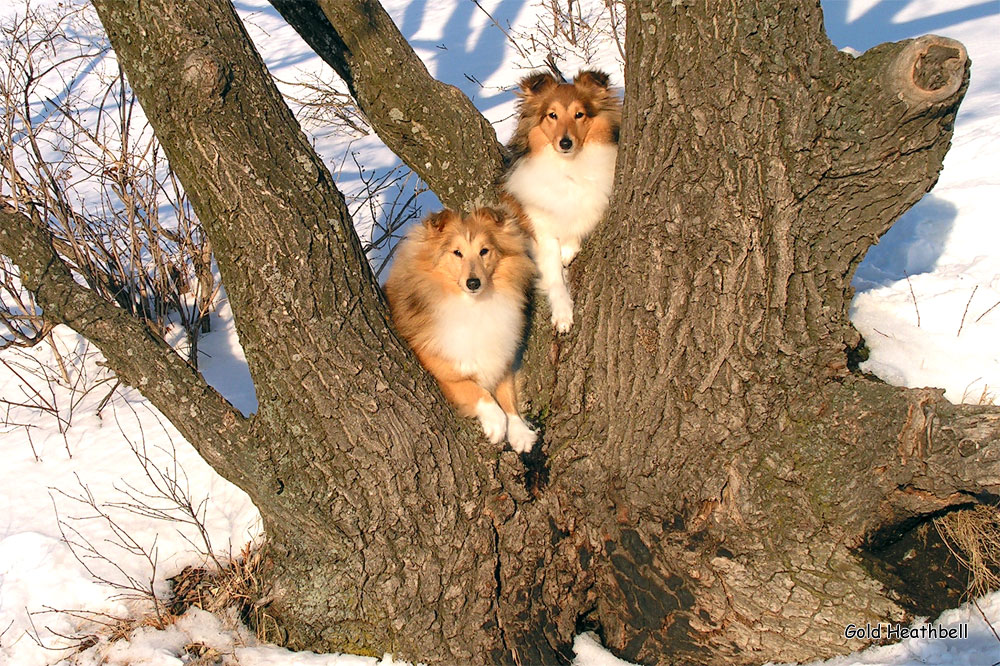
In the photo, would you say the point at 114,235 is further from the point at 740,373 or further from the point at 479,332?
the point at 740,373

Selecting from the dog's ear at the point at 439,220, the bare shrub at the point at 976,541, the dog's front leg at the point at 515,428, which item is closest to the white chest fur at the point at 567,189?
the dog's ear at the point at 439,220

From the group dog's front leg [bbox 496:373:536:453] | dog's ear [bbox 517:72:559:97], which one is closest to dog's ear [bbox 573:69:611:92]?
dog's ear [bbox 517:72:559:97]

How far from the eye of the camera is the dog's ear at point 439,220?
3199mm

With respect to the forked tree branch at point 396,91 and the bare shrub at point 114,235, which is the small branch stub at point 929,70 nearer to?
the forked tree branch at point 396,91

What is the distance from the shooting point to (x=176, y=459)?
4.13 meters

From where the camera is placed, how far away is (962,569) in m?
2.88

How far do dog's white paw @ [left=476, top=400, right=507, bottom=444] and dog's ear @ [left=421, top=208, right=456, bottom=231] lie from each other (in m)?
0.77

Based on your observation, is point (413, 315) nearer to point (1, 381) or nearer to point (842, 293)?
point (842, 293)

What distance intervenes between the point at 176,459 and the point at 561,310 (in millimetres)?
2412

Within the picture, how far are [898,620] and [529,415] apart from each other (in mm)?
1636

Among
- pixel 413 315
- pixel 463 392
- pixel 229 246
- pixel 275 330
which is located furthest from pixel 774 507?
pixel 229 246

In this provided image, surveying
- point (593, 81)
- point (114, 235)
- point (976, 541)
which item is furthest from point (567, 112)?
point (114, 235)

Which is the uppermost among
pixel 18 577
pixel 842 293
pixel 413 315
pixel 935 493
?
pixel 413 315

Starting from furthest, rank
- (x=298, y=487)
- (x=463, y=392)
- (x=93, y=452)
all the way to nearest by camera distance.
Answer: (x=93, y=452), (x=463, y=392), (x=298, y=487)
